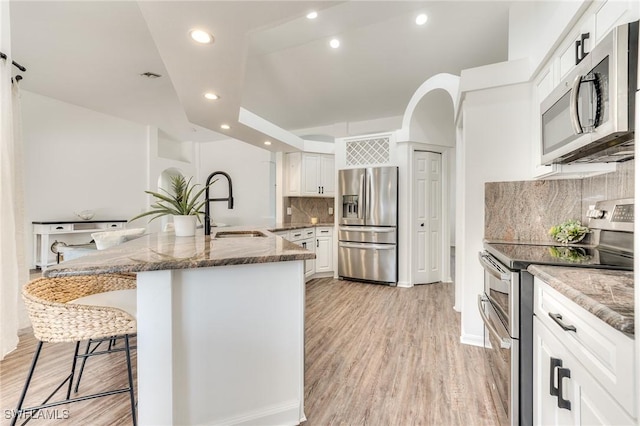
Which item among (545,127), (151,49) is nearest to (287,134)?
(151,49)

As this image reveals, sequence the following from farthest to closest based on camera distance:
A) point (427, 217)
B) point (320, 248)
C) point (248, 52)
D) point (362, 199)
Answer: point (320, 248) → point (362, 199) → point (427, 217) → point (248, 52)

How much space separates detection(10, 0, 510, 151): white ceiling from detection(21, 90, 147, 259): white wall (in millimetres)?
421

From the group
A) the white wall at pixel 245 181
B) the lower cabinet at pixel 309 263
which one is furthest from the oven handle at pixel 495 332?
the white wall at pixel 245 181

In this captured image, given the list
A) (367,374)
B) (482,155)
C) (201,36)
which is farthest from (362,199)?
(201,36)

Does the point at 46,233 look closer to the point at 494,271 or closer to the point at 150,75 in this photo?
the point at 150,75

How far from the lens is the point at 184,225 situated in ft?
8.10

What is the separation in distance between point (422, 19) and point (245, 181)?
5.47 metres

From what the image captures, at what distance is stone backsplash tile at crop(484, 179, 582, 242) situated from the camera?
2105 mm

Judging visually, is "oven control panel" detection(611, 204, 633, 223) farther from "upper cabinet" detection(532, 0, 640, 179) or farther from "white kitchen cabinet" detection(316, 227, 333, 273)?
"white kitchen cabinet" detection(316, 227, 333, 273)

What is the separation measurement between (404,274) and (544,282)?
3184mm

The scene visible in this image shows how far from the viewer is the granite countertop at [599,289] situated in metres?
0.69

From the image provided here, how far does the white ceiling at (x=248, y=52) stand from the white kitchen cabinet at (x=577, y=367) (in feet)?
5.60

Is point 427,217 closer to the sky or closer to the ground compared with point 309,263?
closer to the sky

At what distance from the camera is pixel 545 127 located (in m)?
1.70
